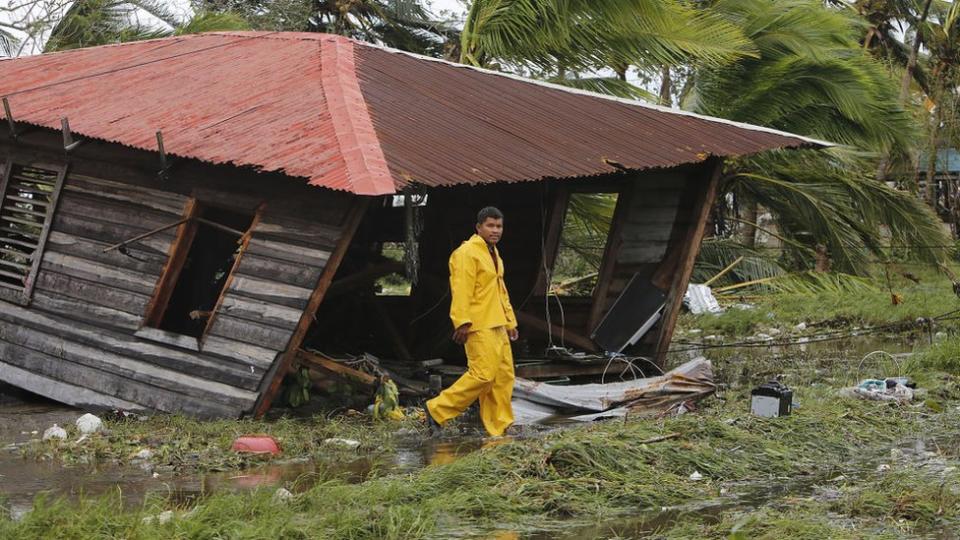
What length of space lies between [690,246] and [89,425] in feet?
19.5

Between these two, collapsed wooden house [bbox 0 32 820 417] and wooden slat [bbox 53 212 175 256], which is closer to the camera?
collapsed wooden house [bbox 0 32 820 417]

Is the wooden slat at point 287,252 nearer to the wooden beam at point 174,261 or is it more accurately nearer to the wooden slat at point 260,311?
the wooden slat at point 260,311

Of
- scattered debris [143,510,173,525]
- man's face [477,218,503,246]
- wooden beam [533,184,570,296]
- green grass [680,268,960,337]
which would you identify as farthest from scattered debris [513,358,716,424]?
green grass [680,268,960,337]

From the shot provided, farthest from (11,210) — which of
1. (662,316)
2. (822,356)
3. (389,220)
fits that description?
(822,356)

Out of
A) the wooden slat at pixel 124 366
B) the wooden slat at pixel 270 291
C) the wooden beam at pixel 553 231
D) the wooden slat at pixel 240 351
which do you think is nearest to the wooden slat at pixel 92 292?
the wooden slat at pixel 124 366

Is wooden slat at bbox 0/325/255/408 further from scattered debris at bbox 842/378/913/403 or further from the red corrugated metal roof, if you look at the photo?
scattered debris at bbox 842/378/913/403

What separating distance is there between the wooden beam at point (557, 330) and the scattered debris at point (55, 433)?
470 cm

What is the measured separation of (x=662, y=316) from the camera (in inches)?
509

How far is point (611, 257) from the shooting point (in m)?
12.9

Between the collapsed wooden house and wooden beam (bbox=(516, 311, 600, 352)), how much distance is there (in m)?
0.02

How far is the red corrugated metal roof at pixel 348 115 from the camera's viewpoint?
9500 millimetres

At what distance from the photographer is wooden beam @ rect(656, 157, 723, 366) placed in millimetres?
12664

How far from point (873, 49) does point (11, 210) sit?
22174 millimetres

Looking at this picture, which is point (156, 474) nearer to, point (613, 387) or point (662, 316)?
point (613, 387)
